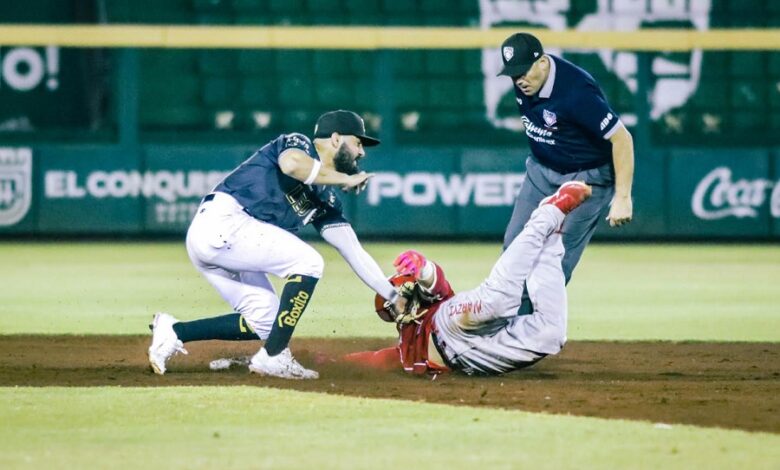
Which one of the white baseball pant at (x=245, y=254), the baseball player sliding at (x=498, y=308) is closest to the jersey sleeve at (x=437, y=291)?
the baseball player sliding at (x=498, y=308)

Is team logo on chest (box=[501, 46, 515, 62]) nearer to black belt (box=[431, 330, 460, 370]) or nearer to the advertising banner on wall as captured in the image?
black belt (box=[431, 330, 460, 370])

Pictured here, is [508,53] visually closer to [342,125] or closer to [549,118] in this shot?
[549,118]

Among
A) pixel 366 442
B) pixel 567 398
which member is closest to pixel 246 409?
pixel 366 442

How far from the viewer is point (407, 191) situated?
17.0m

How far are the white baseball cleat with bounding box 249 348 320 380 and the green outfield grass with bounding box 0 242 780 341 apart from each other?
2.19m

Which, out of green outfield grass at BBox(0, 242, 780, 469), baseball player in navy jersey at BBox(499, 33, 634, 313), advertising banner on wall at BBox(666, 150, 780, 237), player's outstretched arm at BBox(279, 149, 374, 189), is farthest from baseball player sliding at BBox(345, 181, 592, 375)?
advertising banner on wall at BBox(666, 150, 780, 237)

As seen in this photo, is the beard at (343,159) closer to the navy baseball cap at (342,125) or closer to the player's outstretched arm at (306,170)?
the navy baseball cap at (342,125)

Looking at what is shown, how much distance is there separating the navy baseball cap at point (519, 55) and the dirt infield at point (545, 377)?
1496mm

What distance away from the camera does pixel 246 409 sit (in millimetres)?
6062

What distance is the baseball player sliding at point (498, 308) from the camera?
684 cm

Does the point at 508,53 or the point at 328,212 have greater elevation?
the point at 508,53

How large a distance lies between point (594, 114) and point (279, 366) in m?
1.97

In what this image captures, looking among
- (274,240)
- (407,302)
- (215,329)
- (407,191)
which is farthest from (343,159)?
(407,191)

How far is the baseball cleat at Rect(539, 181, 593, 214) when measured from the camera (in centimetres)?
700
